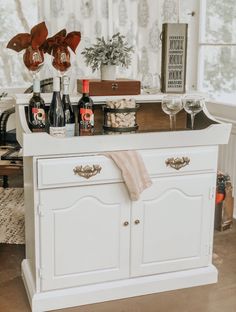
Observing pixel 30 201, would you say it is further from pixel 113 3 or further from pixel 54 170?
pixel 113 3

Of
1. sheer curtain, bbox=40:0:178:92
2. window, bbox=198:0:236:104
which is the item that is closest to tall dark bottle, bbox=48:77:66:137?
window, bbox=198:0:236:104

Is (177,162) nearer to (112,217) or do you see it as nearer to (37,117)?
(112,217)

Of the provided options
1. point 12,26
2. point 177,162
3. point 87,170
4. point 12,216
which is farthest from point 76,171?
point 12,26

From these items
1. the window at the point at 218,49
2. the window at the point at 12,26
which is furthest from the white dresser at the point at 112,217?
the window at the point at 12,26

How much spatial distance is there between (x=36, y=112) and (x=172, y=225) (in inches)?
36.2

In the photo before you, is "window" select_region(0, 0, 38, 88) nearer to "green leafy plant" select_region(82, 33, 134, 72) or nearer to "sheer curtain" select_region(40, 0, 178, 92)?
"sheer curtain" select_region(40, 0, 178, 92)

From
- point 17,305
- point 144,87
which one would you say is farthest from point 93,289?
point 144,87

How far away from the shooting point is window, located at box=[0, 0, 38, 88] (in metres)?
4.80

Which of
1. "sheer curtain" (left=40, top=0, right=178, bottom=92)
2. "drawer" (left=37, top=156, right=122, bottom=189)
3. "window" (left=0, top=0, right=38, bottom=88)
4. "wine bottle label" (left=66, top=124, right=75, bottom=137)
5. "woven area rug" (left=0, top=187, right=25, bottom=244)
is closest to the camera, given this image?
"drawer" (left=37, top=156, right=122, bottom=189)

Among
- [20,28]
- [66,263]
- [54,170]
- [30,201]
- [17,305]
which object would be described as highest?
[20,28]

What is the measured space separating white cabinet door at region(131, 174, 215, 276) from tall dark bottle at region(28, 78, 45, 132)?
0.62m

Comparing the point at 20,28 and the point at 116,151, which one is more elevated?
the point at 20,28

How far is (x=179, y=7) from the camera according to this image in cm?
429

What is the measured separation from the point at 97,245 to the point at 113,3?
291 cm
